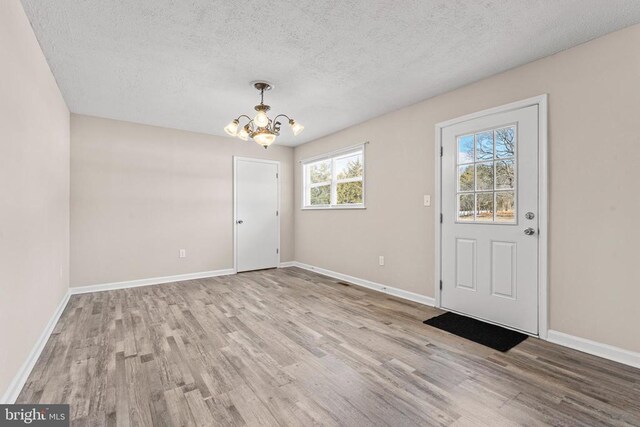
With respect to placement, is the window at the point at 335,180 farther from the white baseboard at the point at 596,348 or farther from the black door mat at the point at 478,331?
the white baseboard at the point at 596,348

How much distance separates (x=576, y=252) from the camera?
2375 mm

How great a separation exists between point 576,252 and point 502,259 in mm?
564

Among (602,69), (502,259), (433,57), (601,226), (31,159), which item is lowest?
(502,259)

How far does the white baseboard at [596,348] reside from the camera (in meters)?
2.10

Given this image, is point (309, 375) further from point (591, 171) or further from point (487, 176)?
point (591, 171)

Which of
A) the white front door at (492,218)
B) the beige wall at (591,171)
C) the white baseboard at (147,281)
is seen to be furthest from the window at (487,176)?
the white baseboard at (147,281)

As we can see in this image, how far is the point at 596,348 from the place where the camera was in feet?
7.39

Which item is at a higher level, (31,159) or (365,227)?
(31,159)

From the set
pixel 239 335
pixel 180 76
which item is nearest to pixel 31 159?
pixel 180 76

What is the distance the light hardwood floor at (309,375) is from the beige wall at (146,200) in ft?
4.01

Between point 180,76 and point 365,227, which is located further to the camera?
point 365,227

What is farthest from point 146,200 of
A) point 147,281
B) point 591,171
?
point 591,171

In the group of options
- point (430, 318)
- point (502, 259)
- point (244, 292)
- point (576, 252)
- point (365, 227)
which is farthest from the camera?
point (365, 227)

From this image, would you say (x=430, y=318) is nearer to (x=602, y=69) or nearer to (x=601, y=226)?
(x=601, y=226)
